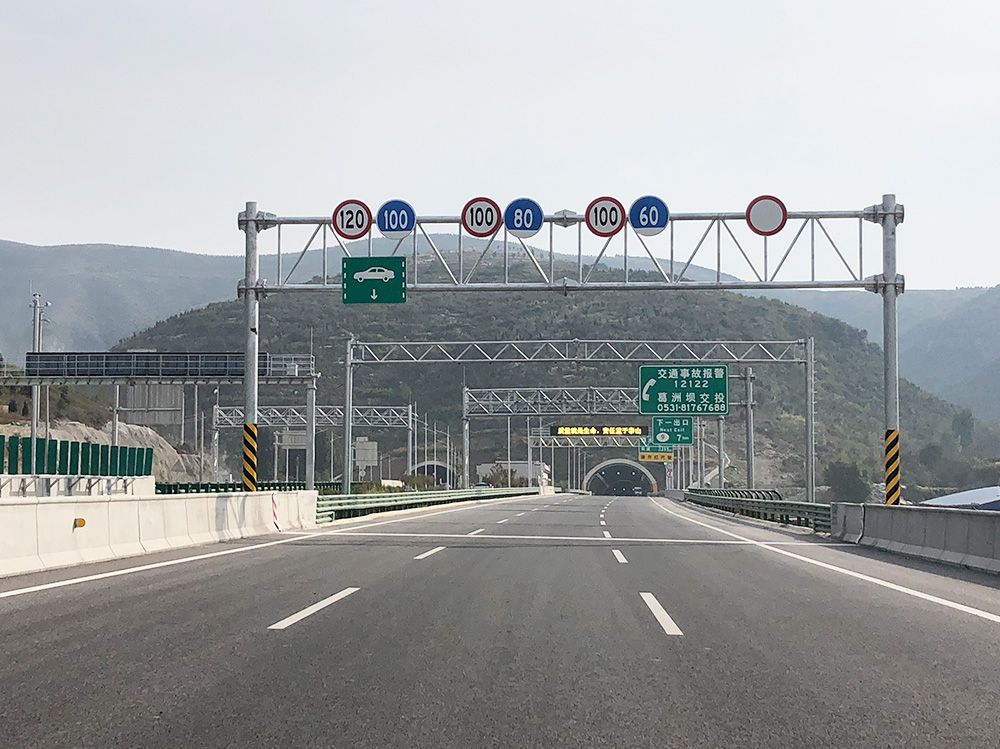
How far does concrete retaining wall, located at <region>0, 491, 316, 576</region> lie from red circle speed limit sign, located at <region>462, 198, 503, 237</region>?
7957 millimetres

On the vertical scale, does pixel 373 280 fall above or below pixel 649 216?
below

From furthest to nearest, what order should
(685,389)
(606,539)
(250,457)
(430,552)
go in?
(685,389), (250,457), (606,539), (430,552)

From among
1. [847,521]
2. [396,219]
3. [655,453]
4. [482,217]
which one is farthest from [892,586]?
[655,453]

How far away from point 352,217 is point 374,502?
15.5 meters

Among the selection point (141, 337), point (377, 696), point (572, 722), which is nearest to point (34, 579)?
point (377, 696)

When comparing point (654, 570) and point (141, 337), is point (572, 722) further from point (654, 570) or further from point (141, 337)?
point (141, 337)

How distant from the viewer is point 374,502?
129 ft

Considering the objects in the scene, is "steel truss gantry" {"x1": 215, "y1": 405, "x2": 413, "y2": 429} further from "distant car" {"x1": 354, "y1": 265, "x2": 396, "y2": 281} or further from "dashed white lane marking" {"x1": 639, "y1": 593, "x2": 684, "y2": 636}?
"dashed white lane marking" {"x1": 639, "y1": 593, "x2": 684, "y2": 636}

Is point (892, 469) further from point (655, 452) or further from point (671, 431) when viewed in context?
point (655, 452)

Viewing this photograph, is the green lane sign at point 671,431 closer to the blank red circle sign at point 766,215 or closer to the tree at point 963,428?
the blank red circle sign at point 766,215

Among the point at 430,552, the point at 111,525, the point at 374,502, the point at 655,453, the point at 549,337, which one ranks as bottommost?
the point at 374,502

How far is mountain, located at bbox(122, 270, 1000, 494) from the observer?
427ft

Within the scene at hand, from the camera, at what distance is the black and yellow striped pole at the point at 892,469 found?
2548 cm

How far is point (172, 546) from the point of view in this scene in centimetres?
1797
